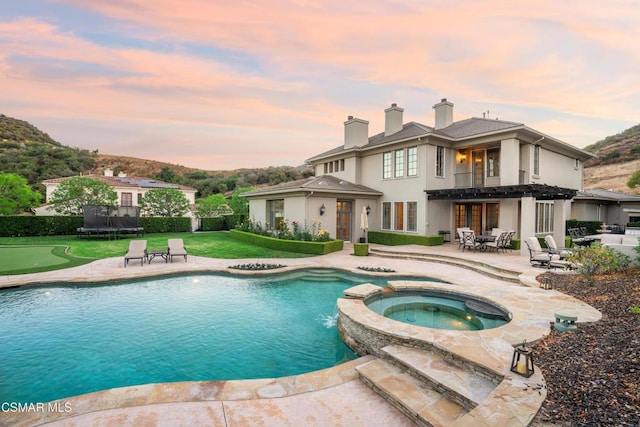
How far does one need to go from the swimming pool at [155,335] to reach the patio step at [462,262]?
215 inches

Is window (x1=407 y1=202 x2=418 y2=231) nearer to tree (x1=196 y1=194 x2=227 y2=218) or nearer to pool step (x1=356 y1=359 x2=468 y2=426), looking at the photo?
pool step (x1=356 y1=359 x2=468 y2=426)

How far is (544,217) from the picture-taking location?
1695 cm

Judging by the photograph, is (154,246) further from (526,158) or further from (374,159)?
(526,158)

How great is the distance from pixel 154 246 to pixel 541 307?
17711 millimetres

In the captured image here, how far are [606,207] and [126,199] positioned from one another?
165 ft

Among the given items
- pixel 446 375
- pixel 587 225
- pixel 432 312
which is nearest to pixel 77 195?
pixel 432 312

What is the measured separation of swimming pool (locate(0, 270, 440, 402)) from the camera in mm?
4387

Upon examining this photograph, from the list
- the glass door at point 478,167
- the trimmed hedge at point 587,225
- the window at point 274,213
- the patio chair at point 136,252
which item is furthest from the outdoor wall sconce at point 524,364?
the trimmed hedge at point 587,225

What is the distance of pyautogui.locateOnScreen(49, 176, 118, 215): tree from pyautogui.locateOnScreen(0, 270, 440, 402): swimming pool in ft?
56.8

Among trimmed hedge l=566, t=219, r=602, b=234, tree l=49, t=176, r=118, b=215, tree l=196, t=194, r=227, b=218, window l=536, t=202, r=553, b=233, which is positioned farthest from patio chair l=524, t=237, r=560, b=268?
tree l=49, t=176, r=118, b=215

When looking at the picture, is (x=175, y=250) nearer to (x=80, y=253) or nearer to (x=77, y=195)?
(x=80, y=253)

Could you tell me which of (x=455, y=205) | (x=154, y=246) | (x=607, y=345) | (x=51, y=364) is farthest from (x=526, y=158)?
(x=154, y=246)

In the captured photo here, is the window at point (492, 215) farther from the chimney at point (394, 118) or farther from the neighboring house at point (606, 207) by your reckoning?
the neighboring house at point (606, 207)

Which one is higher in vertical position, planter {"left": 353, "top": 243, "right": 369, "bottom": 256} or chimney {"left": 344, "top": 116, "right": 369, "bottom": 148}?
chimney {"left": 344, "top": 116, "right": 369, "bottom": 148}
